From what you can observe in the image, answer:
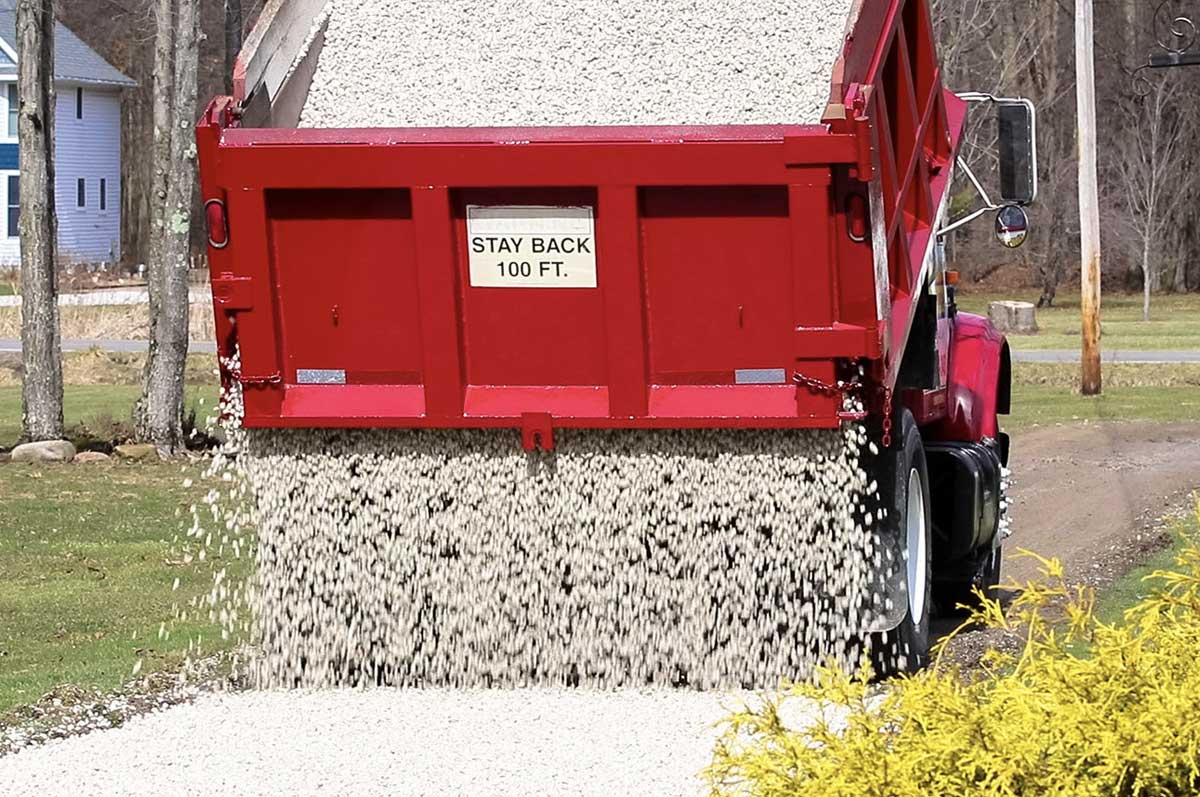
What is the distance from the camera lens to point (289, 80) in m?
7.82

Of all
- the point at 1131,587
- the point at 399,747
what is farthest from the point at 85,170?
the point at 399,747

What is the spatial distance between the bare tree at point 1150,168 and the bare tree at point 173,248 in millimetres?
26777

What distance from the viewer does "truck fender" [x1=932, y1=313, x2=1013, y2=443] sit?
941cm

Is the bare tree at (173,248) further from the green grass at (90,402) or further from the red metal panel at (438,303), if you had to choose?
the red metal panel at (438,303)

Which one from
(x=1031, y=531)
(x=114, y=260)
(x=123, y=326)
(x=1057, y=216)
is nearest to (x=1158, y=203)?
(x=1057, y=216)

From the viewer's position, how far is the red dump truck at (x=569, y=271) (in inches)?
272

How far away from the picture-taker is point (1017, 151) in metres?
8.70

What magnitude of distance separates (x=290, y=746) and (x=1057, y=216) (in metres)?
42.2

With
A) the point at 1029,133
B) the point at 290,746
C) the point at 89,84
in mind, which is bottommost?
the point at 290,746

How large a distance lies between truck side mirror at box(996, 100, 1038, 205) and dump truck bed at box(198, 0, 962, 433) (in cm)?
131

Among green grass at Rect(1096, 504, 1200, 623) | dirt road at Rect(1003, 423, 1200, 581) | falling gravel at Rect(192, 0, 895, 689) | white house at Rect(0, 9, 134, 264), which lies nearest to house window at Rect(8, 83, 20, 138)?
white house at Rect(0, 9, 134, 264)

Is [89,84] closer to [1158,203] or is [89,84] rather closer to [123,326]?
[123,326]

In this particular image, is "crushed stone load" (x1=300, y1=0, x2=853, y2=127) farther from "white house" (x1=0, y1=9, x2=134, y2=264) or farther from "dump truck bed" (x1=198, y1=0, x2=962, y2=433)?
"white house" (x1=0, y1=9, x2=134, y2=264)

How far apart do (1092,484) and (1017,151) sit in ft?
21.6
